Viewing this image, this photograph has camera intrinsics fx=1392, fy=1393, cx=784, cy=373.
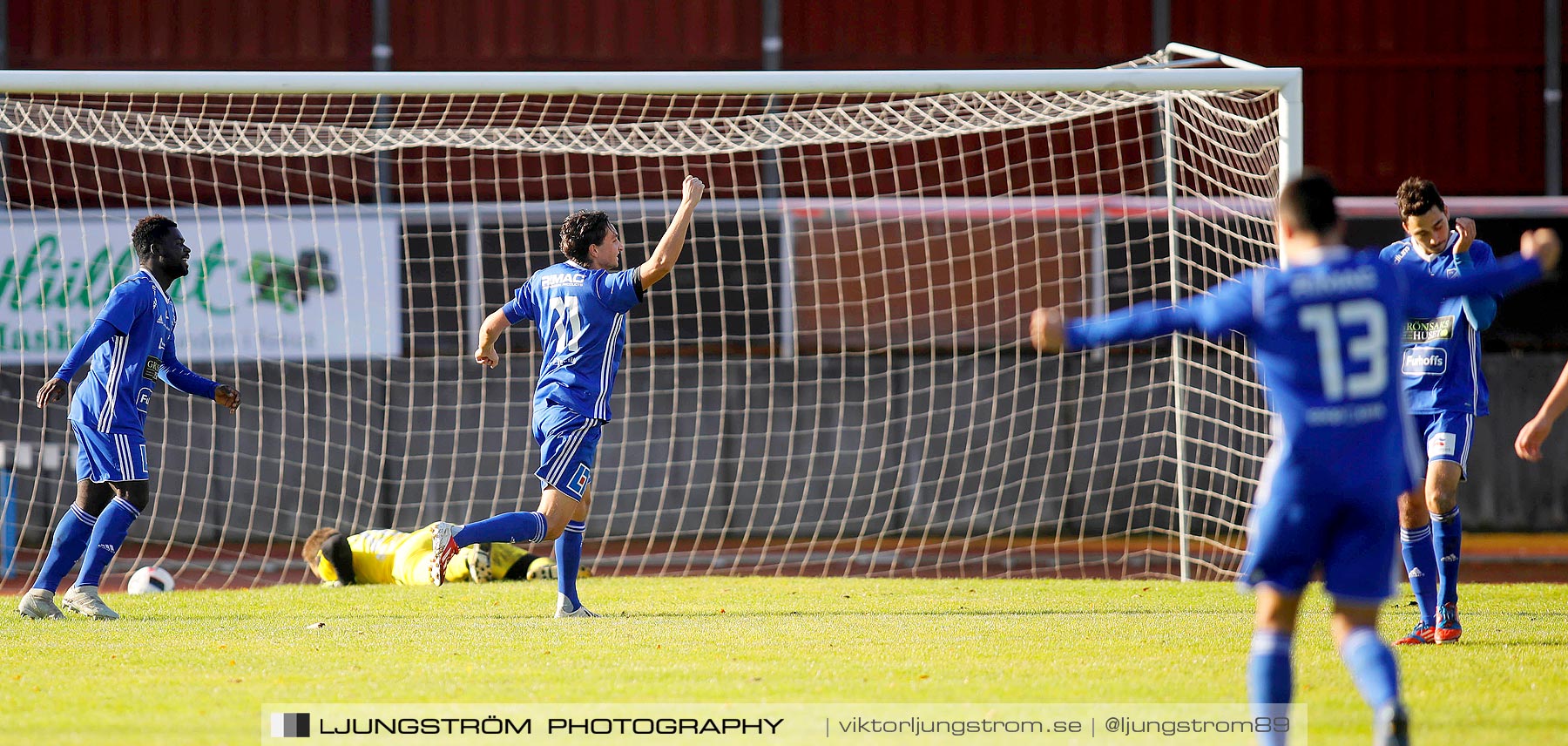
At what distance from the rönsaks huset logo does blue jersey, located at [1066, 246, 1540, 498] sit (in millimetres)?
2451

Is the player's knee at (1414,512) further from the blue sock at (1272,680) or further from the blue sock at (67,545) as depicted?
the blue sock at (67,545)

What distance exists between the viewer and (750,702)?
4.09 m

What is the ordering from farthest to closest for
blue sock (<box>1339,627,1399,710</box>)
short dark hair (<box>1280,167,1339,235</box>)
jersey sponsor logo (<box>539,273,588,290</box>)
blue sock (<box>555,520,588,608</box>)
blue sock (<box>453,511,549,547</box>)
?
blue sock (<box>555,520,588,608</box>)
jersey sponsor logo (<box>539,273,588,290</box>)
blue sock (<box>453,511,549,547</box>)
short dark hair (<box>1280,167,1339,235</box>)
blue sock (<box>1339,627,1399,710</box>)

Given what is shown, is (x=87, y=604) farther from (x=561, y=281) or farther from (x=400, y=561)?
(x=561, y=281)

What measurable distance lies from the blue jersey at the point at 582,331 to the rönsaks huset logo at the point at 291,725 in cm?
242

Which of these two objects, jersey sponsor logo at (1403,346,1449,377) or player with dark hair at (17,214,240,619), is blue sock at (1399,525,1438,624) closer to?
jersey sponsor logo at (1403,346,1449,377)

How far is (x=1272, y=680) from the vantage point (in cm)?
305

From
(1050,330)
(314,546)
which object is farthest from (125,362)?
(1050,330)

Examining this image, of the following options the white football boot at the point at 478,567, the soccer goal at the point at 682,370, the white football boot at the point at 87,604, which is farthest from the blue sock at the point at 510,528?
the soccer goal at the point at 682,370

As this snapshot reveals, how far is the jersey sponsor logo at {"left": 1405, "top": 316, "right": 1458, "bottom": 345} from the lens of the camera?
5.22 meters

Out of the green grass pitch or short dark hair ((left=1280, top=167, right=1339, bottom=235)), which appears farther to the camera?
the green grass pitch

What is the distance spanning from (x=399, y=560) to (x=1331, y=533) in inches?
253

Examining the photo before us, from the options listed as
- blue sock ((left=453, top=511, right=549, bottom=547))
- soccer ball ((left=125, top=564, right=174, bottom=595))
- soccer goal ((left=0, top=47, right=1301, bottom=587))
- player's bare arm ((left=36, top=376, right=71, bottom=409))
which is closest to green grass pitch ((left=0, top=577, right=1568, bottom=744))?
blue sock ((left=453, top=511, right=549, bottom=547))

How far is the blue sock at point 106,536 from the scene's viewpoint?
625cm
